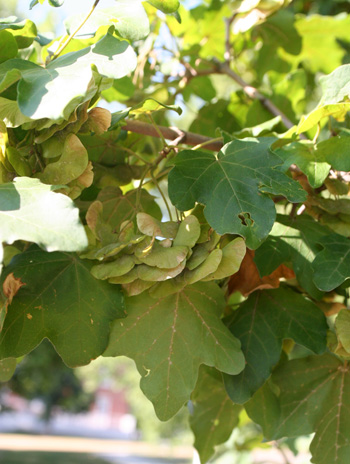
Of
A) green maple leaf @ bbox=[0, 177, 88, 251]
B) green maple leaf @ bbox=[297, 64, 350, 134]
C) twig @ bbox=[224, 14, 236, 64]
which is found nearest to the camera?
green maple leaf @ bbox=[0, 177, 88, 251]

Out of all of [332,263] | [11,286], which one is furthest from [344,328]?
[11,286]

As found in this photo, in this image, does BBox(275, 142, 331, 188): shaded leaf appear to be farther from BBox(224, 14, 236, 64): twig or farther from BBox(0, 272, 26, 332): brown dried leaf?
BBox(224, 14, 236, 64): twig

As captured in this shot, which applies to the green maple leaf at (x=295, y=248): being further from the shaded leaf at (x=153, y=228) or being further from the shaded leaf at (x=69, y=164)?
the shaded leaf at (x=69, y=164)

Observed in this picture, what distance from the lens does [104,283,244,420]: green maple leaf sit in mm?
691

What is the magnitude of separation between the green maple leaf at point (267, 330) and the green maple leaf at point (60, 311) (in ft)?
0.61

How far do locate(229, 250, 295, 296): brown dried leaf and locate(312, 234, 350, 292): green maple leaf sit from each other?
0.26ft

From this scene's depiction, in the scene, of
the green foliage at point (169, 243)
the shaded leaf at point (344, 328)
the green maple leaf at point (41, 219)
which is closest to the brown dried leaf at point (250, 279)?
the green foliage at point (169, 243)

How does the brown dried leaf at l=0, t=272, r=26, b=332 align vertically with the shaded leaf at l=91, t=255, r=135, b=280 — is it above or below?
below

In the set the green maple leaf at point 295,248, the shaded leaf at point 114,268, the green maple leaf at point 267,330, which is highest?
the shaded leaf at point 114,268

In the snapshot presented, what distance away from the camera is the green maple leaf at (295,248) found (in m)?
0.75

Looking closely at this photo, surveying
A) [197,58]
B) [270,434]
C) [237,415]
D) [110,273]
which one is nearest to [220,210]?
[110,273]

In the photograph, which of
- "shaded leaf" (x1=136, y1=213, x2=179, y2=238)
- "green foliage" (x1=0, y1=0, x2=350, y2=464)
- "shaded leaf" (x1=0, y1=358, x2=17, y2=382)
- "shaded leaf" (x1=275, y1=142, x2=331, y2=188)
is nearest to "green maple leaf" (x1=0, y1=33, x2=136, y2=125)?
"green foliage" (x1=0, y1=0, x2=350, y2=464)

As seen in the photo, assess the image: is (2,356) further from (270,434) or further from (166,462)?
(166,462)

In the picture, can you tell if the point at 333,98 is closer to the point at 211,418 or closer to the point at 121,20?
the point at 121,20
